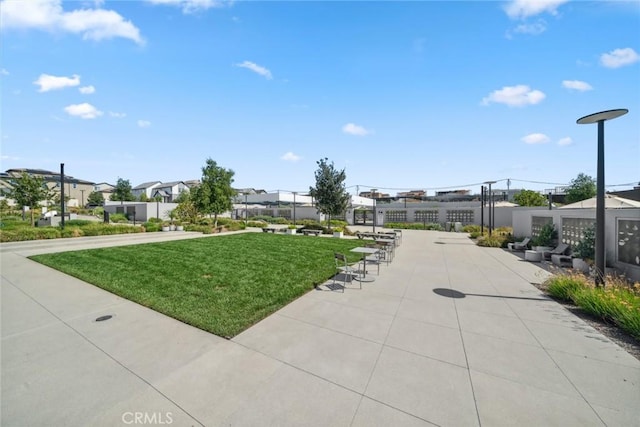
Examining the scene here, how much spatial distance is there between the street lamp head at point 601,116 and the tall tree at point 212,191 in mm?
24807

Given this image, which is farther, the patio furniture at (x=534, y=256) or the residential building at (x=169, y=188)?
the residential building at (x=169, y=188)

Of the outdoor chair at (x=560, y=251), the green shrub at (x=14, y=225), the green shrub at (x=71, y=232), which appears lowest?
the outdoor chair at (x=560, y=251)

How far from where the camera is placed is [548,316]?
546 centimetres

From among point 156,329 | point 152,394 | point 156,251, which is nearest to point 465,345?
point 152,394

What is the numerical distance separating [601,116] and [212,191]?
25.8 m

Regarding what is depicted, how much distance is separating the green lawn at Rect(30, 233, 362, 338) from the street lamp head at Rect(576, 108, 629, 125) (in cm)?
783

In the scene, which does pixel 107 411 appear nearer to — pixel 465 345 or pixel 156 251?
pixel 465 345

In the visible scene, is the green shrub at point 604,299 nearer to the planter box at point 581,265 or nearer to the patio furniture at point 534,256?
the planter box at point 581,265

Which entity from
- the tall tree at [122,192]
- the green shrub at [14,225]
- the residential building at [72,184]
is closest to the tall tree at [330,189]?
the green shrub at [14,225]

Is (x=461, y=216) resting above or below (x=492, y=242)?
above

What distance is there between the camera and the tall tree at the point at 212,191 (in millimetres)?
24734

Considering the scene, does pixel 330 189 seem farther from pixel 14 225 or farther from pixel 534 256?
pixel 14 225

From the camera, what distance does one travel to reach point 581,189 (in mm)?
39938

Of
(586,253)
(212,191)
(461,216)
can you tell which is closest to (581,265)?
(586,253)
